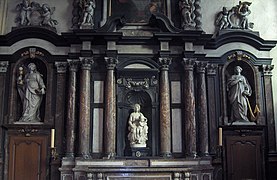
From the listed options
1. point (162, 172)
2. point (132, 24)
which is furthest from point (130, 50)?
point (162, 172)

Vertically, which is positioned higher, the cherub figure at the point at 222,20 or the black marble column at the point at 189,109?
the cherub figure at the point at 222,20

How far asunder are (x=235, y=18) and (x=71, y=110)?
18.0 feet

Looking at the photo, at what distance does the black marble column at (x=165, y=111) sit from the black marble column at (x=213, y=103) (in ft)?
3.94

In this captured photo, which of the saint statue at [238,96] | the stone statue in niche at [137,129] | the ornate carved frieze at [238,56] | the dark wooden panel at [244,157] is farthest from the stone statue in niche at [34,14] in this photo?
the dark wooden panel at [244,157]

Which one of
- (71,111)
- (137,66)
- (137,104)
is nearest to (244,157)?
(137,104)

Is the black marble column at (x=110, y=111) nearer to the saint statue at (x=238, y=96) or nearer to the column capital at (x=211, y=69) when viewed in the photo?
the column capital at (x=211, y=69)

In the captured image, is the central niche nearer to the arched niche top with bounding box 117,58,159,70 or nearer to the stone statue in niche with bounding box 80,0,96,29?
the arched niche top with bounding box 117,58,159,70

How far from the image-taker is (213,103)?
13070 millimetres

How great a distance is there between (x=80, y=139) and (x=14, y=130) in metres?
1.86

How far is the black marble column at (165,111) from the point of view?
12.4 metres

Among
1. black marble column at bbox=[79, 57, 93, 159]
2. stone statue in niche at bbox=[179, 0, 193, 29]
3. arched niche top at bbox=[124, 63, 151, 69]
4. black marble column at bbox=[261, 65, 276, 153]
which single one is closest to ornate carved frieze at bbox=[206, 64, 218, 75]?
stone statue in niche at bbox=[179, 0, 193, 29]

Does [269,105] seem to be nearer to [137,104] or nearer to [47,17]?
[137,104]

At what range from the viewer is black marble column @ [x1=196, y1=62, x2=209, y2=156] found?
1258 centimetres

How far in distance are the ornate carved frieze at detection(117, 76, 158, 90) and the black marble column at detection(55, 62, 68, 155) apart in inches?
62.1
